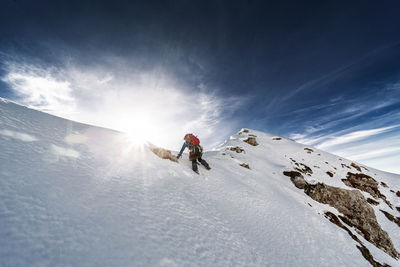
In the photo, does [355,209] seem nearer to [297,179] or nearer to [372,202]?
[372,202]

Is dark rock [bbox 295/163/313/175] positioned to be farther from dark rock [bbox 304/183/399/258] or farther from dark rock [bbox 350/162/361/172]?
dark rock [bbox 350/162/361/172]

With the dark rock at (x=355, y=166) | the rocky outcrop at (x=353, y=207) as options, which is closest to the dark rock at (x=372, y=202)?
the rocky outcrop at (x=353, y=207)

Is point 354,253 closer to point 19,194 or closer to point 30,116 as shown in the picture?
point 19,194

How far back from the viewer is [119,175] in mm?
6551

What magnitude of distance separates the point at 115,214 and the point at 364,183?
182ft

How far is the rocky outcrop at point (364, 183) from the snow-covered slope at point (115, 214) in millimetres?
33906

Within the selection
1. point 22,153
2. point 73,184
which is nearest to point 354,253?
point 73,184

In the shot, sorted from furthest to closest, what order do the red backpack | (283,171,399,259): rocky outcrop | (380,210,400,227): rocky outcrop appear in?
(380,210,400,227): rocky outcrop
(283,171,399,259): rocky outcrop
the red backpack

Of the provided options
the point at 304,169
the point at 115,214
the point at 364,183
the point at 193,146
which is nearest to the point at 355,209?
the point at 304,169

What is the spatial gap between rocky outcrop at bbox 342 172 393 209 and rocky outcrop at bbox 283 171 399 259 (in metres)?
5.87

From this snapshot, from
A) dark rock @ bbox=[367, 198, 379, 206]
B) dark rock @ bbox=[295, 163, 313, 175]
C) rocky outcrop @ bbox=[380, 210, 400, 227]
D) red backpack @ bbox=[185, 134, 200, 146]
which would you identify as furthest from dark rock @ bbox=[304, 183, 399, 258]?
red backpack @ bbox=[185, 134, 200, 146]

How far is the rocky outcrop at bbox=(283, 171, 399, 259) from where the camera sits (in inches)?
908

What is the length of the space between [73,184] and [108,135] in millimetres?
5342

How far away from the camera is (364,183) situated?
3603 centimetres
